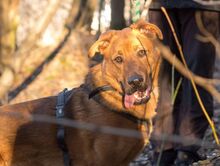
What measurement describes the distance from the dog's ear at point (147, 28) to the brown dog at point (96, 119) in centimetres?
19

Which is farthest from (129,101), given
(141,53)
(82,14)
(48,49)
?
(82,14)

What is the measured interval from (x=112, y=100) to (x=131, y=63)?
0.34 m

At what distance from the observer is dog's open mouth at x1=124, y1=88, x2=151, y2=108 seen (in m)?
4.99

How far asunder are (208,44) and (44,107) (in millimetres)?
1655

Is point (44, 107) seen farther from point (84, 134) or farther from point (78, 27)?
point (78, 27)

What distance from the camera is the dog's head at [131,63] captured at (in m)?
4.99

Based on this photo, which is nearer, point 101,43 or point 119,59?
point 119,59

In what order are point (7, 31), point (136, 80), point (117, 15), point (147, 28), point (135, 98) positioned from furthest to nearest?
1. point (117, 15)
2. point (7, 31)
3. point (147, 28)
4. point (135, 98)
5. point (136, 80)

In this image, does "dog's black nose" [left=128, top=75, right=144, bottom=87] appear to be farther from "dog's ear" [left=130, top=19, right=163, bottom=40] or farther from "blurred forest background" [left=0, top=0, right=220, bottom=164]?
"blurred forest background" [left=0, top=0, right=220, bottom=164]

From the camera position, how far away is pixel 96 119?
4973 millimetres

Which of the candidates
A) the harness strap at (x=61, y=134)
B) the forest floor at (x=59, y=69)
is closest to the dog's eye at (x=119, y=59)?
the harness strap at (x=61, y=134)

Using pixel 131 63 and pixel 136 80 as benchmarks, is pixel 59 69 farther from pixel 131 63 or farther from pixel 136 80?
pixel 136 80

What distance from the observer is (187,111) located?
19.2 ft

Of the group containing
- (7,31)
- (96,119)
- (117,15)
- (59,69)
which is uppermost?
(117,15)
